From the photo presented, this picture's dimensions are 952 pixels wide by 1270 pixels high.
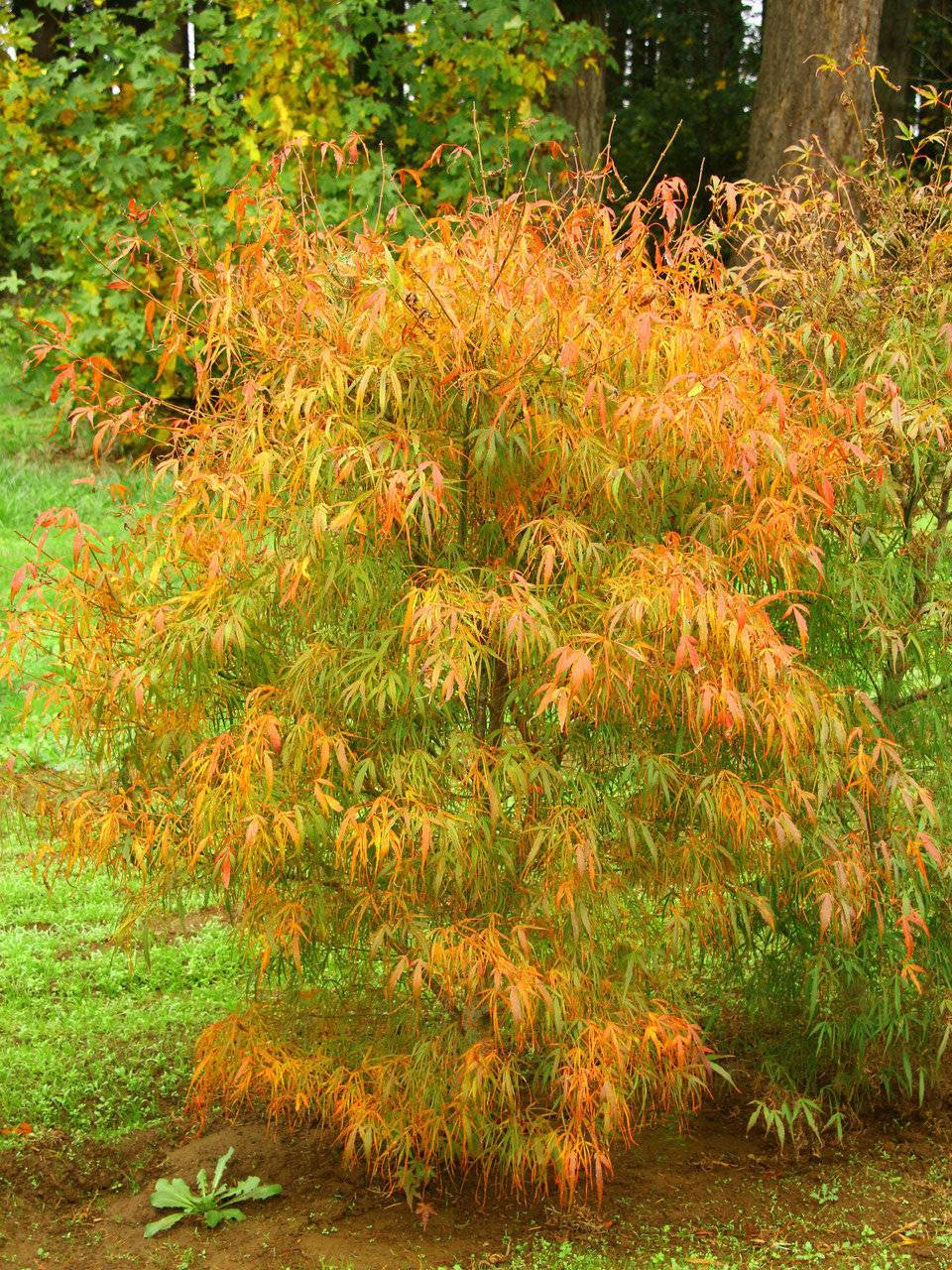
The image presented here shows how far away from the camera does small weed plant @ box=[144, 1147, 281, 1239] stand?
156 inches

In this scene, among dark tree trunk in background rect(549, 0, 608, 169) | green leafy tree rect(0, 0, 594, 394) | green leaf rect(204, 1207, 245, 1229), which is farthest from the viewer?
dark tree trunk in background rect(549, 0, 608, 169)

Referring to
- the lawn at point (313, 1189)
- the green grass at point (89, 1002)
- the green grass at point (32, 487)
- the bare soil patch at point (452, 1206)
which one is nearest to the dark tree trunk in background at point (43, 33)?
the green grass at point (32, 487)

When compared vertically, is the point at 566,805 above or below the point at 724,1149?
above

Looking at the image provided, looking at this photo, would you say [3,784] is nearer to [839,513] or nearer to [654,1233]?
[654,1233]

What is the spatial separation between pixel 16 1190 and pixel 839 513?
10.1 feet

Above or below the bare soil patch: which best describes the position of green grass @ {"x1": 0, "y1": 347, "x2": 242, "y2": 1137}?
below

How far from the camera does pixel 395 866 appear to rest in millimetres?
3379

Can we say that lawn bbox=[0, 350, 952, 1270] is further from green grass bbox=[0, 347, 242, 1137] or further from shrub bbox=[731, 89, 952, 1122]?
shrub bbox=[731, 89, 952, 1122]

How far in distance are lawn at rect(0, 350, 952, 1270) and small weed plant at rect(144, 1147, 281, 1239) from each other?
0.04 metres

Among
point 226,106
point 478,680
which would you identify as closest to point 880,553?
point 478,680

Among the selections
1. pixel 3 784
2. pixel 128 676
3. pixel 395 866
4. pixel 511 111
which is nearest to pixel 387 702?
pixel 395 866

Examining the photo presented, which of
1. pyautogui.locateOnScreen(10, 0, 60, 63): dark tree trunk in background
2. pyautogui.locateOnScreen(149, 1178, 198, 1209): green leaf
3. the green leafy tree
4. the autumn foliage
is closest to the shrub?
the autumn foliage

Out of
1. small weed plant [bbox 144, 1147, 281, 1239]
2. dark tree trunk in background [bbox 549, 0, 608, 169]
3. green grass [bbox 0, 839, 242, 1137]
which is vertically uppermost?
dark tree trunk in background [bbox 549, 0, 608, 169]

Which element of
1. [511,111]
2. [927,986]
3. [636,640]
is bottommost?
[927,986]
